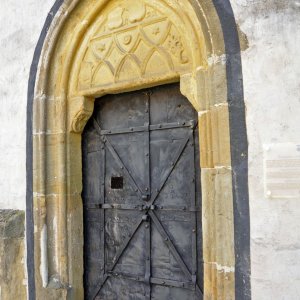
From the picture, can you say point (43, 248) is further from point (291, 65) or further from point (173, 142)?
point (291, 65)

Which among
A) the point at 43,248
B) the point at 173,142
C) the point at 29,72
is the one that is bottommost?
the point at 43,248

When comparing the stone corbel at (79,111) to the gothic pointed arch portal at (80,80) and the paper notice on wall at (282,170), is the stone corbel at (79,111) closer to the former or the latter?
the gothic pointed arch portal at (80,80)

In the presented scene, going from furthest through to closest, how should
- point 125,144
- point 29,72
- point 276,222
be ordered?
point 29,72, point 125,144, point 276,222

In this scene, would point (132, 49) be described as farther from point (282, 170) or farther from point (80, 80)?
point (282, 170)

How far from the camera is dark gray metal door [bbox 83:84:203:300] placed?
2.99m

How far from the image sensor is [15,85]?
375 cm

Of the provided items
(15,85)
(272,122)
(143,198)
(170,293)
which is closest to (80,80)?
(15,85)

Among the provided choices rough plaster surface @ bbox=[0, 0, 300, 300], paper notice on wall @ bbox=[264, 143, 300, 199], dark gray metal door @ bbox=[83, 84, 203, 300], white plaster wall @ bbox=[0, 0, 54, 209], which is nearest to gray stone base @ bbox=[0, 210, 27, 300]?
white plaster wall @ bbox=[0, 0, 54, 209]

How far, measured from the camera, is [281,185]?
2.27m

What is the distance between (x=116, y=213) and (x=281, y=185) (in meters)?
1.57

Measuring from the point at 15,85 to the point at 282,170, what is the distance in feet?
8.51

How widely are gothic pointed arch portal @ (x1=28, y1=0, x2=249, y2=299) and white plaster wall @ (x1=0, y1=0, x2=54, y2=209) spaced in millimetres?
215

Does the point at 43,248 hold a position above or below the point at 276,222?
below

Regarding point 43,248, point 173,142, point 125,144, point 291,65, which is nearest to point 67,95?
point 125,144
